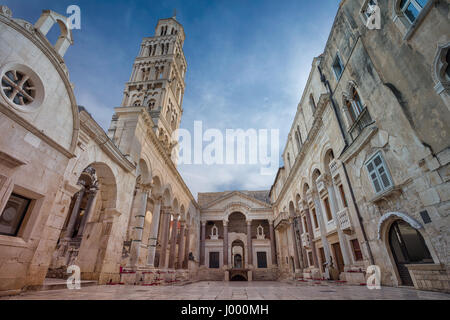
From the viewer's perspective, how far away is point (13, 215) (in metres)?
5.54

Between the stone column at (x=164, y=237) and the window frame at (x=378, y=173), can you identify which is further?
the stone column at (x=164, y=237)

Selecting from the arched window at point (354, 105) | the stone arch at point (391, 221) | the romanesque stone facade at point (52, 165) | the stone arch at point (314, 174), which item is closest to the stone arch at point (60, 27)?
the romanesque stone facade at point (52, 165)

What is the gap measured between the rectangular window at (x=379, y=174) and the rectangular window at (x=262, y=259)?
24.0m

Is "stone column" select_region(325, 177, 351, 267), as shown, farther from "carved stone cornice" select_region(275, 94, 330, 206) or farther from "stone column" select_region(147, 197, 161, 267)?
"stone column" select_region(147, 197, 161, 267)

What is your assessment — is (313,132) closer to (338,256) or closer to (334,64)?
(334,64)

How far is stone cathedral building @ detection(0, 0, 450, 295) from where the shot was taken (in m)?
5.56

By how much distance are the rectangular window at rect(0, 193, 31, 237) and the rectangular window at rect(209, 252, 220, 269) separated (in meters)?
26.3

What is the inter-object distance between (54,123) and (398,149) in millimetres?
11449

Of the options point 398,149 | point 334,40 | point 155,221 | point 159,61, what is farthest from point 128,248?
point 159,61

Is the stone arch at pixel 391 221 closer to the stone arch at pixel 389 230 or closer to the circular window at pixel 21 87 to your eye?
the stone arch at pixel 389 230

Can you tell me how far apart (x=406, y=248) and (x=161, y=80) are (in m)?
23.9

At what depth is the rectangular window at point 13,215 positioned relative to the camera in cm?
531

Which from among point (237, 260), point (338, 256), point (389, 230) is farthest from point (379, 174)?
point (237, 260)

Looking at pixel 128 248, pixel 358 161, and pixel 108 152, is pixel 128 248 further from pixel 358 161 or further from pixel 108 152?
pixel 358 161
